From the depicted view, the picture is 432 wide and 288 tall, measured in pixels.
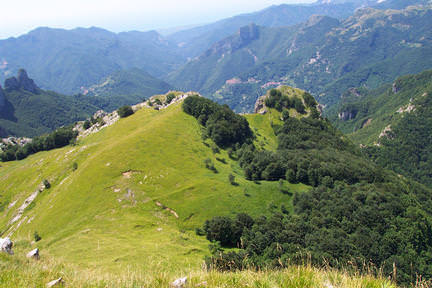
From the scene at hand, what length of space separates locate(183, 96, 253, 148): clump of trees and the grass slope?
15.6 metres

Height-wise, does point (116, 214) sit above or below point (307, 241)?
above

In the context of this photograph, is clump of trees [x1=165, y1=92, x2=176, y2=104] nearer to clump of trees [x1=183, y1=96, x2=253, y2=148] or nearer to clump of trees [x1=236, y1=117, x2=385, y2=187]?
clump of trees [x1=183, y1=96, x2=253, y2=148]

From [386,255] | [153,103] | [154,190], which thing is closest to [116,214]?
[154,190]

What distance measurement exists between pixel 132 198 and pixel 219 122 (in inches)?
2789

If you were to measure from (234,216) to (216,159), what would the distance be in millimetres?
38184

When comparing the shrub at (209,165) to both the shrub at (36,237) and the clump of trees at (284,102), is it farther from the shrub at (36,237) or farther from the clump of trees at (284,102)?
the clump of trees at (284,102)

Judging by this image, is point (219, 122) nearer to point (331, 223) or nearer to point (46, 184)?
point (331, 223)

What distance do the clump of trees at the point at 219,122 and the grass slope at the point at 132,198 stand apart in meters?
15.6

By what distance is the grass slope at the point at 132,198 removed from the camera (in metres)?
51.9

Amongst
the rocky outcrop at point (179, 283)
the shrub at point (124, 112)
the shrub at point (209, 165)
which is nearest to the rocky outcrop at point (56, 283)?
the rocky outcrop at point (179, 283)

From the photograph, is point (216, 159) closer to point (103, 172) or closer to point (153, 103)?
point (103, 172)

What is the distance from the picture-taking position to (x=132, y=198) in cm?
7144

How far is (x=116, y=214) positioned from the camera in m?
66.5

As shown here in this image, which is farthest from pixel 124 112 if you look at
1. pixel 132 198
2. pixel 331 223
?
pixel 331 223
